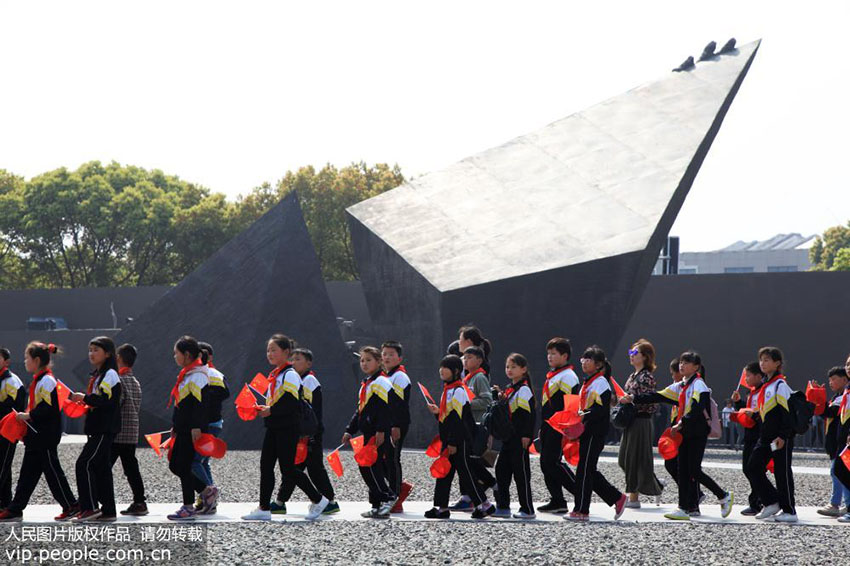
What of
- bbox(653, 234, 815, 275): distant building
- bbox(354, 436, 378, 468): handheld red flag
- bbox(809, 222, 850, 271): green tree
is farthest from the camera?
bbox(653, 234, 815, 275): distant building

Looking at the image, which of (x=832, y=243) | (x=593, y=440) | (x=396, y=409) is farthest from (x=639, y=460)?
(x=832, y=243)

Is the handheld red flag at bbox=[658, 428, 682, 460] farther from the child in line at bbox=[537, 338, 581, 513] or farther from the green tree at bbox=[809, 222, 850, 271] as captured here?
the green tree at bbox=[809, 222, 850, 271]

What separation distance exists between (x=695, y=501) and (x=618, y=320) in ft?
24.5

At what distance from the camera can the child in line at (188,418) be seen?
717 cm

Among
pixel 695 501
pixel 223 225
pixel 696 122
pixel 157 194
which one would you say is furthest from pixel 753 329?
pixel 157 194

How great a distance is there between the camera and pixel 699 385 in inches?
306

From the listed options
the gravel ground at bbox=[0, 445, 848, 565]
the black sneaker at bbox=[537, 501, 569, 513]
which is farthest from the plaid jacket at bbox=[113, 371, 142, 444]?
the black sneaker at bbox=[537, 501, 569, 513]

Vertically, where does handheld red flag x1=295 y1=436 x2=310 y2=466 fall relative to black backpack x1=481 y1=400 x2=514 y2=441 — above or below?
below

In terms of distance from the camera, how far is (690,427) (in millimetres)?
7730

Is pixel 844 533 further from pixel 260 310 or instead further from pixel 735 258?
pixel 735 258

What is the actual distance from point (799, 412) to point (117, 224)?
39.0 metres

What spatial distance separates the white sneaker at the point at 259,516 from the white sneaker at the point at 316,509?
0.96 ft

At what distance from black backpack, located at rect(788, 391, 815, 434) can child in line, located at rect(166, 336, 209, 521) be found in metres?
4.05

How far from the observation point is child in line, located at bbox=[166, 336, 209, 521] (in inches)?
282
